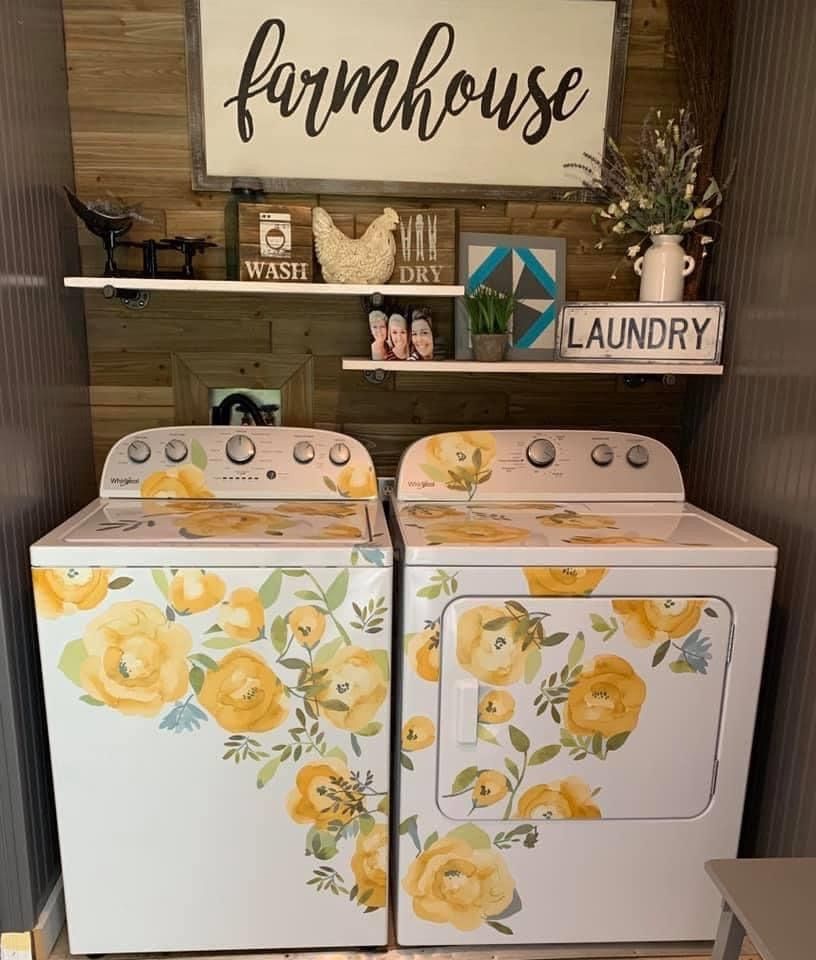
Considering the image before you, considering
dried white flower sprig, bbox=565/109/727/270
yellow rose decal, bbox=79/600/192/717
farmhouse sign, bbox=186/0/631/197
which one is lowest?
yellow rose decal, bbox=79/600/192/717

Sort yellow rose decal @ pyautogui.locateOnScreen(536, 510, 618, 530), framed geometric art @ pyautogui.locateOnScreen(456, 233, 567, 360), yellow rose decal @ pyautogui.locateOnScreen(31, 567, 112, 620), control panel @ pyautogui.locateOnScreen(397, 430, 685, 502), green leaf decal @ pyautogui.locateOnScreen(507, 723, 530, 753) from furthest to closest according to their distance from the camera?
framed geometric art @ pyautogui.locateOnScreen(456, 233, 567, 360) → control panel @ pyautogui.locateOnScreen(397, 430, 685, 502) → yellow rose decal @ pyautogui.locateOnScreen(536, 510, 618, 530) → green leaf decal @ pyautogui.locateOnScreen(507, 723, 530, 753) → yellow rose decal @ pyautogui.locateOnScreen(31, 567, 112, 620)

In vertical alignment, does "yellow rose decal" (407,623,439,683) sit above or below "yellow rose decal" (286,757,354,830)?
above

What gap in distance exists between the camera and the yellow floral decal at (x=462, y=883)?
5.69ft

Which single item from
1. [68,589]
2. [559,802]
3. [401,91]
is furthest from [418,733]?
[401,91]

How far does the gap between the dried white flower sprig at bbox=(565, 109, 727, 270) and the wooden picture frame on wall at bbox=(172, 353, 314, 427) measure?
0.86 meters

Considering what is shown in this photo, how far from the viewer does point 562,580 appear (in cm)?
163

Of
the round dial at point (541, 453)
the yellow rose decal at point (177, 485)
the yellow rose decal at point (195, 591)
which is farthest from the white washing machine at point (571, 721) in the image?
the yellow rose decal at point (177, 485)

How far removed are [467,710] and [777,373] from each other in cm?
98

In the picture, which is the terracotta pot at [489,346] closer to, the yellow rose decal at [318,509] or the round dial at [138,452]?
the yellow rose decal at [318,509]

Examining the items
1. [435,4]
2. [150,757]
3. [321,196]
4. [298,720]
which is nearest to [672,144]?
[435,4]

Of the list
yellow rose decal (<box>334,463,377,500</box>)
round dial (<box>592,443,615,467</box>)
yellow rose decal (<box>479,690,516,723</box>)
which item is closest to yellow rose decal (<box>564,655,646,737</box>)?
yellow rose decal (<box>479,690,516,723</box>)

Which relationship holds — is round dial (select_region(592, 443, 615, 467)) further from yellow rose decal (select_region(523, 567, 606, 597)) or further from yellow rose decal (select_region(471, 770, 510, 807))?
yellow rose decal (select_region(471, 770, 510, 807))

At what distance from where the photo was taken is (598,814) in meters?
1.73

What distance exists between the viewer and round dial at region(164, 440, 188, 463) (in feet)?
6.55
